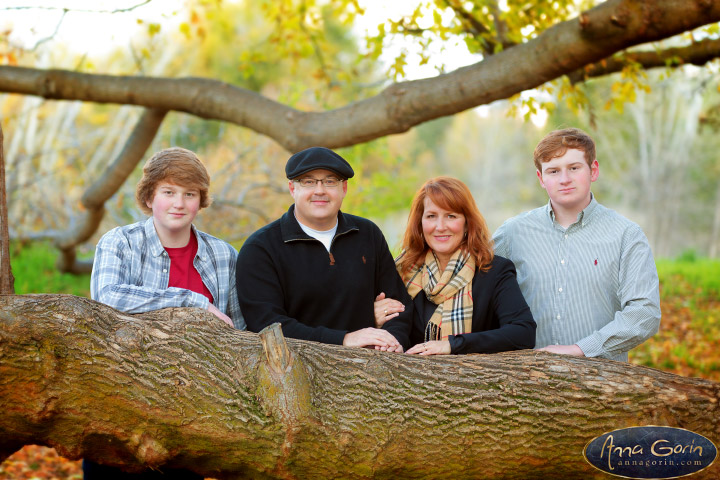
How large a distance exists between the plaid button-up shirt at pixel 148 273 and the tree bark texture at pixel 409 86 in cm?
218

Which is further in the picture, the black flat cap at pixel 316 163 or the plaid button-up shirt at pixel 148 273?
the black flat cap at pixel 316 163

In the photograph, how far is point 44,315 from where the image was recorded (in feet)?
8.68

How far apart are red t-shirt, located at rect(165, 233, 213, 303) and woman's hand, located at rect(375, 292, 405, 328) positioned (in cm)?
86

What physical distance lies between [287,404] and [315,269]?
886 mm

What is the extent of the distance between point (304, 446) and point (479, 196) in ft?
161

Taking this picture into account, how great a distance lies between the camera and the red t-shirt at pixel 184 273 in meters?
3.41

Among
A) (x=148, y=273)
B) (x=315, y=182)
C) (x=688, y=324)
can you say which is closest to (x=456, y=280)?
(x=315, y=182)

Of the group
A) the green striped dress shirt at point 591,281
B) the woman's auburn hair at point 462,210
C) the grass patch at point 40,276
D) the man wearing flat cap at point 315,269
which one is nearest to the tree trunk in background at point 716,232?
the grass patch at point 40,276

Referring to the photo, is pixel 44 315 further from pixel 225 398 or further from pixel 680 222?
pixel 680 222

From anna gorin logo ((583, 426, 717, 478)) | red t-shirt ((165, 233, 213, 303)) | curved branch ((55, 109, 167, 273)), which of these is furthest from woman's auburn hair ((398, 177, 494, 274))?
curved branch ((55, 109, 167, 273))

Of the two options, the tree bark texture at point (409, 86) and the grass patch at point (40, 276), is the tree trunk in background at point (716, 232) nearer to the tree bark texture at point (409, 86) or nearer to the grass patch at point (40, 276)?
the grass patch at point (40, 276)

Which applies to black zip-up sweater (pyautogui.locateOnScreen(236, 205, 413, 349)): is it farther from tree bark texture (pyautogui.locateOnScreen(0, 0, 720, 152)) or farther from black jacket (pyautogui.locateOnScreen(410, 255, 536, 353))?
tree bark texture (pyautogui.locateOnScreen(0, 0, 720, 152))

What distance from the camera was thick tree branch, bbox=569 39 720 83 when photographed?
19.9 feet

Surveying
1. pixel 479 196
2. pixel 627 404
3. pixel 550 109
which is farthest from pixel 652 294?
pixel 479 196
